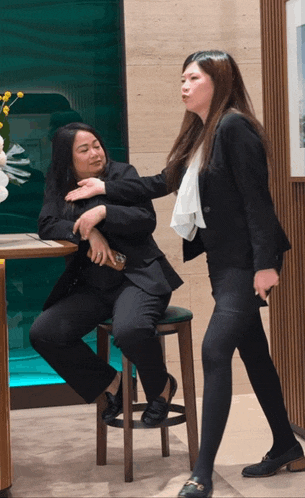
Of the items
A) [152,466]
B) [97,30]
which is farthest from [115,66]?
[152,466]

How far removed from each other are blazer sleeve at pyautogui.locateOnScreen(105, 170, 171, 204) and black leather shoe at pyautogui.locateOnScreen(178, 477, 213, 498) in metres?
1.12

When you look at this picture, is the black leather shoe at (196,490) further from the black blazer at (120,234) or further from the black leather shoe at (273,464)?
the black blazer at (120,234)

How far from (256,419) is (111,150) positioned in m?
1.55

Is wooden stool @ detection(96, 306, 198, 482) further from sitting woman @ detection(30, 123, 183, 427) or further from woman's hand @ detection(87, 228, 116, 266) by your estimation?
woman's hand @ detection(87, 228, 116, 266)

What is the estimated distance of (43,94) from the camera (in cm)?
458

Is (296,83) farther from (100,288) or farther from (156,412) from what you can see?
(156,412)

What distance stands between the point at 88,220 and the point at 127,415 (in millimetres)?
754

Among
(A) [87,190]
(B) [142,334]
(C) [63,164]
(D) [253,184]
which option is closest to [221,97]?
(D) [253,184]

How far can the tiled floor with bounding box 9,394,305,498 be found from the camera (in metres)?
3.25

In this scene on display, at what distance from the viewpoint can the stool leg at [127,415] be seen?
11.0ft

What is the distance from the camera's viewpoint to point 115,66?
4633 millimetres

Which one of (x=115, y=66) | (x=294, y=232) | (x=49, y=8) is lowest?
(x=294, y=232)

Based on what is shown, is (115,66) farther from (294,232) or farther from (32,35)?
(294,232)

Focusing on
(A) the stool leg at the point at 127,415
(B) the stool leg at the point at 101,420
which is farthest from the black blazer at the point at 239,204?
(B) the stool leg at the point at 101,420
